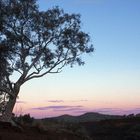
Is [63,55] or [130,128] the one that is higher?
[63,55]

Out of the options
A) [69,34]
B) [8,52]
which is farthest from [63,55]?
[8,52]

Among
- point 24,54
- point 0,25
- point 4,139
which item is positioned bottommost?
point 4,139

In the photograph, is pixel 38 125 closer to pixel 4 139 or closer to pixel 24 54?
pixel 24 54

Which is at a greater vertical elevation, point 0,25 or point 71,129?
point 0,25

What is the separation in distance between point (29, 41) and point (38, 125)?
848 cm

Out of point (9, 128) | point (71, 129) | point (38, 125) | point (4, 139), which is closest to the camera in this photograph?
point (4, 139)

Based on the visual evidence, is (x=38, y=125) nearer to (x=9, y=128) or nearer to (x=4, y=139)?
(x=9, y=128)

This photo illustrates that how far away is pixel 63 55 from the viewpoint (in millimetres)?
42094

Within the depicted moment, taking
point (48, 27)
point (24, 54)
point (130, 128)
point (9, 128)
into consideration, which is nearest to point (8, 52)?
point (24, 54)

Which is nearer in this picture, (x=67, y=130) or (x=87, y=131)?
(x=67, y=130)

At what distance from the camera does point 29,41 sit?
133 ft

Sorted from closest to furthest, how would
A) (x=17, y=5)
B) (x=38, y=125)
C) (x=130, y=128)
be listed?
(x=17, y=5)
(x=38, y=125)
(x=130, y=128)

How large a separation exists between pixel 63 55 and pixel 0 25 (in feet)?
20.3

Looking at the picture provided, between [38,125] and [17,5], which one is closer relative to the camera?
[17,5]
